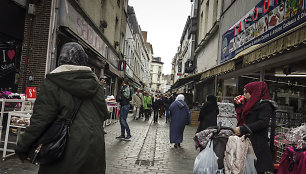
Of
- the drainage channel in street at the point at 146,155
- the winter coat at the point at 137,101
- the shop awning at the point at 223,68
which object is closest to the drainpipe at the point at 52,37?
the drainage channel in street at the point at 146,155

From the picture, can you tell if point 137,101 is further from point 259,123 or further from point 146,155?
point 259,123

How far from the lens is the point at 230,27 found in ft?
38.2

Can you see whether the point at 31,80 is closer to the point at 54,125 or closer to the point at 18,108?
the point at 18,108

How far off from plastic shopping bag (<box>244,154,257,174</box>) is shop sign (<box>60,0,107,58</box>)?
7641 millimetres

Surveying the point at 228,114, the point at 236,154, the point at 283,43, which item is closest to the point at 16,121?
the point at 236,154

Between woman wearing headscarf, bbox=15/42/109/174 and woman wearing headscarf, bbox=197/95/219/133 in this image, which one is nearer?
woman wearing headscarf, bbox=15/42/109/174

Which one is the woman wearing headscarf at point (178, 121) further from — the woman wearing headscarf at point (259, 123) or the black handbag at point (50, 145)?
the black handbag at point (50, 145)

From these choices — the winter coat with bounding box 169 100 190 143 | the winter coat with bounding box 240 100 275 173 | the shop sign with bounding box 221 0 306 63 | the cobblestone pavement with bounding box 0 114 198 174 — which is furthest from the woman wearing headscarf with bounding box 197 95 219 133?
the winter coat with bounding box 240 100 275 173

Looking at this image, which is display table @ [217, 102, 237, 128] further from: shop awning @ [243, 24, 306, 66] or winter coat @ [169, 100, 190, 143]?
shop awning @ [243, 24, 306, 66]

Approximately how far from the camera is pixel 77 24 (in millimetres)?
9930

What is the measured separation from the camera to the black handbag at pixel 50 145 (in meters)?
1.80

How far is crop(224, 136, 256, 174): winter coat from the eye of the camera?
285 centimetres

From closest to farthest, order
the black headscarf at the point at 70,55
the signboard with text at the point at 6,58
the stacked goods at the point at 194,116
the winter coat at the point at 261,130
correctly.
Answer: the black headscarf at the point at 70,55 → the winter coat at the point at 261,130 → the signboard with text at the point at 6,58 → the stacked goods at the point at 194,116

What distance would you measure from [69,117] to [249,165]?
2.22 m
